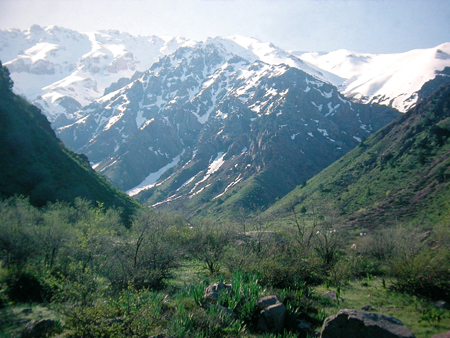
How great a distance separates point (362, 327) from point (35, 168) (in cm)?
6199

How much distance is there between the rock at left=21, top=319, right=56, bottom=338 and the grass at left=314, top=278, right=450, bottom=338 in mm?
14129

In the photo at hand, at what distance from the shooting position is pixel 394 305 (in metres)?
16.4

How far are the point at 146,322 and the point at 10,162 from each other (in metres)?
57.3

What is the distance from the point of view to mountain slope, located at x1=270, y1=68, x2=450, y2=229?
60.3 m

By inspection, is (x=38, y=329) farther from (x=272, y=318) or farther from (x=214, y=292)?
(x=272, y=318)

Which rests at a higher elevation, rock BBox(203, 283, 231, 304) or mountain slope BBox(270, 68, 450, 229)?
rock BBox(203, 283, 231, 304)

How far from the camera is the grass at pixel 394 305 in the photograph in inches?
538

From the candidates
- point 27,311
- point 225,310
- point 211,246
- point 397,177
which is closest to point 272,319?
point 225,310

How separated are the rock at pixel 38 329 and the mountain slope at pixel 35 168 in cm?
4276

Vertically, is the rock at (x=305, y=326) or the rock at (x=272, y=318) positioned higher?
the rock at (x=272, y=318)

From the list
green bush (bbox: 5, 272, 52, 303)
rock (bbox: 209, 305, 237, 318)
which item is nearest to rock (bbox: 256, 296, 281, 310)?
rock (bbox: 209, 305, 237, 318)

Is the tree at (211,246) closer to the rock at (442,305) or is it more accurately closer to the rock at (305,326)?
the rock at (305,326)

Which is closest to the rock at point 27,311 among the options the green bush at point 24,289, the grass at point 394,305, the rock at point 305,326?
the green bush at point 24,289

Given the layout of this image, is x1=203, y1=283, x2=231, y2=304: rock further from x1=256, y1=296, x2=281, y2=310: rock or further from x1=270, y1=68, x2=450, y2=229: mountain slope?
x1=270, y1=68, x2=450, y2=229: mountain slope
